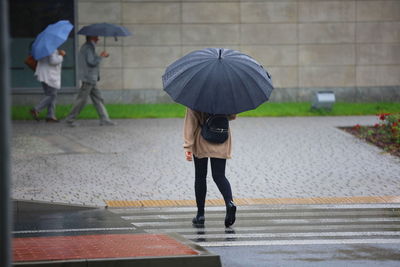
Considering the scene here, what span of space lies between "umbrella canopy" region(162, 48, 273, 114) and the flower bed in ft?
20.9

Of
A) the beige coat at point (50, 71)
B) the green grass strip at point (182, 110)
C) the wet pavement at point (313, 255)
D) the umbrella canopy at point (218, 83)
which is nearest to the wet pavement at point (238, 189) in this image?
the wet pavement at point (313, 255)

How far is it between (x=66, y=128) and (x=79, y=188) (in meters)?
6.67

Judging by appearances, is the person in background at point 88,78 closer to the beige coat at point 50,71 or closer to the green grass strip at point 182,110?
the beige coat at point 50,71

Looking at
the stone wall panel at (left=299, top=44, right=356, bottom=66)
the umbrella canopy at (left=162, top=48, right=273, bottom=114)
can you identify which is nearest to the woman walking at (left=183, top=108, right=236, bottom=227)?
the umbrella canopy at (left=162, top=48, right=273, bottom=114)

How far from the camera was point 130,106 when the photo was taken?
23.7m

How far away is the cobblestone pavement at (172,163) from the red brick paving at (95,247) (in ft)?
9.07

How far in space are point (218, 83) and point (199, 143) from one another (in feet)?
2.24

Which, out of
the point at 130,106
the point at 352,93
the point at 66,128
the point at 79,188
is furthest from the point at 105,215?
the point at 352,93

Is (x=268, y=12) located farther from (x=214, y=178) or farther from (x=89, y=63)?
(x=214, y=178)

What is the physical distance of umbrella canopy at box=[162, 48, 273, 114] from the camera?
9.71 m

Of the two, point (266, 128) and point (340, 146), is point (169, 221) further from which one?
point (266, 128)

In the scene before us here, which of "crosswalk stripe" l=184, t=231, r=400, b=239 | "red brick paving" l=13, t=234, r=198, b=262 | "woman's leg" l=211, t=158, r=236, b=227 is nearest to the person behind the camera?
"red brick paving" l=13, t=234, r=198, b=262

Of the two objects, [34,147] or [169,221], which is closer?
[169,221]

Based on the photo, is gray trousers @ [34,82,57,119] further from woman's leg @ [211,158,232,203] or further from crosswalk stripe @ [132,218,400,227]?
woman's leg @ [211,158,232,203]
